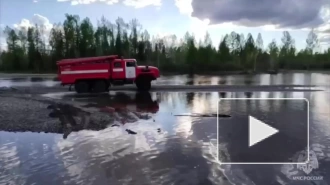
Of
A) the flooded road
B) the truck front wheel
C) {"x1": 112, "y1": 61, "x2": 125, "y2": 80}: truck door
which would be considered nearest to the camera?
the flooded road

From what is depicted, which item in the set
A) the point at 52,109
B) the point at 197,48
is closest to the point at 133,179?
the point at 52,109

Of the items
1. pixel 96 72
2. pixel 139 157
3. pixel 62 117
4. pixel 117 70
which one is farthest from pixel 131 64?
pixel 139 157

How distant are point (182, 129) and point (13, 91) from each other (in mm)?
12649

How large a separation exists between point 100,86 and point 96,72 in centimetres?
79

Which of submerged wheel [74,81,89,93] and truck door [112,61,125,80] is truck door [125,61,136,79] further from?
submerged wheel [74,81,89,93]

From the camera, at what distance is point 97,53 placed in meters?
24.2

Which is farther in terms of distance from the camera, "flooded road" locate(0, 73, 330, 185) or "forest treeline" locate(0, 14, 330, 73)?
"forest treeline" locate(0, 14, 330, 73)
